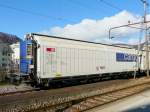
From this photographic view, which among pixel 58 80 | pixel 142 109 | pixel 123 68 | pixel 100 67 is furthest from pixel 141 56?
pixel 142 109

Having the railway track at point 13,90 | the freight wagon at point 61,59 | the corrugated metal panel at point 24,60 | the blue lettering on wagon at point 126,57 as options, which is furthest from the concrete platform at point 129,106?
the blue lettering on wagon at point 126,57

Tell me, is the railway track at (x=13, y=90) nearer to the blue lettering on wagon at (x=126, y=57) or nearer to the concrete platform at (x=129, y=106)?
the concrete platform at (x=129, y=106)

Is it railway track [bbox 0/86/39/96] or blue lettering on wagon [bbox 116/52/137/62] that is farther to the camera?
blue lettering on wagon [bbox 116/52/137/62]

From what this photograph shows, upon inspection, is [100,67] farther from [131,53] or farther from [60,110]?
[60,110]

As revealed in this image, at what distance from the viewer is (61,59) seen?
787 inches

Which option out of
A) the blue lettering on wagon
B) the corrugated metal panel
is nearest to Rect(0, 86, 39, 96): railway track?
the corrugated metal panel

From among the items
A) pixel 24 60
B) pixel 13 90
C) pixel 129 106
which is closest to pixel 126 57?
pixel 24 60

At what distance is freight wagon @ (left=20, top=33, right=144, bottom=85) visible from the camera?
18.5m

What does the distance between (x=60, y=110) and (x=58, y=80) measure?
875 centimetres

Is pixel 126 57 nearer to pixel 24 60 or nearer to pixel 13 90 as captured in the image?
pixel 24 60

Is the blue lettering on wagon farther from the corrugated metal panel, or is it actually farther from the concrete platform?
the concrete platform

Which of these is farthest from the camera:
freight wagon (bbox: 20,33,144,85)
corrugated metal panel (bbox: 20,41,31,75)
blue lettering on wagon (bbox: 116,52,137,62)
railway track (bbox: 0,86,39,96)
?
blue lettering on wagon (bbox: 116,52,137,62)

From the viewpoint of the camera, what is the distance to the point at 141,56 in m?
35.2

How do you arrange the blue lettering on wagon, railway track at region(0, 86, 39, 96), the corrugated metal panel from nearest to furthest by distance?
railway track at region(0, 86, 39, 96) → the corrugated metal panel → the blue lettering on wagon
